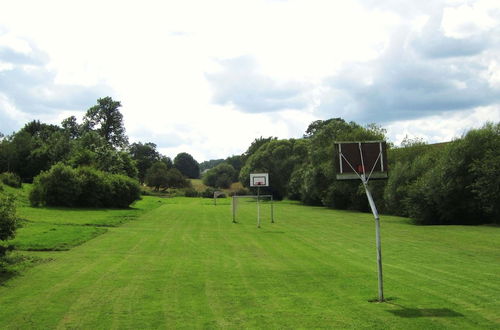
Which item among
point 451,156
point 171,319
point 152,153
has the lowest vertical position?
point 171,319

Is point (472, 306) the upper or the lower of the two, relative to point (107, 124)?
lower

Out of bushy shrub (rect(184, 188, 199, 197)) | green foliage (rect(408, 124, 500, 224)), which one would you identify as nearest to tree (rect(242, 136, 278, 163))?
bushy shrub (rect(184, 188, 199, 197))

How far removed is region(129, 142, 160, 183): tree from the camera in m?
141

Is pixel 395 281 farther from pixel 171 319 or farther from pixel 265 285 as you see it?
pixel 171 319

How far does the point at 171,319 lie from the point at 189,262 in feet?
22.5

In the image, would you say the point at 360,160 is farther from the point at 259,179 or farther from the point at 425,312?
the point at 259,179

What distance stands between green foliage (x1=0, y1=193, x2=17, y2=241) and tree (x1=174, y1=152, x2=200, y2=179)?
17266 centimetres

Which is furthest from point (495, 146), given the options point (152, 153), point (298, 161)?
point (152, 153)

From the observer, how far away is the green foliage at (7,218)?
12680mm

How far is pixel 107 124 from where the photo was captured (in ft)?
359

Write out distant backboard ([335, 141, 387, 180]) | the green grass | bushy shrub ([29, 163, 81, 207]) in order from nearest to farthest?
distant backboard ([335, 141, 387, 180]), the green grass, bushy shrub ([29, 163, 81, 207])

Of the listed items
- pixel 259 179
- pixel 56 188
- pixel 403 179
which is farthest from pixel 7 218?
pixel 403 179

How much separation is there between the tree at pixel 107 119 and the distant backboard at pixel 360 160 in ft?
338

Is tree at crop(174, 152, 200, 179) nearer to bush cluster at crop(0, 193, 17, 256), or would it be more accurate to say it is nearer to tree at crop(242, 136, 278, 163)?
tree at crop(242, 136, 278, 163)
